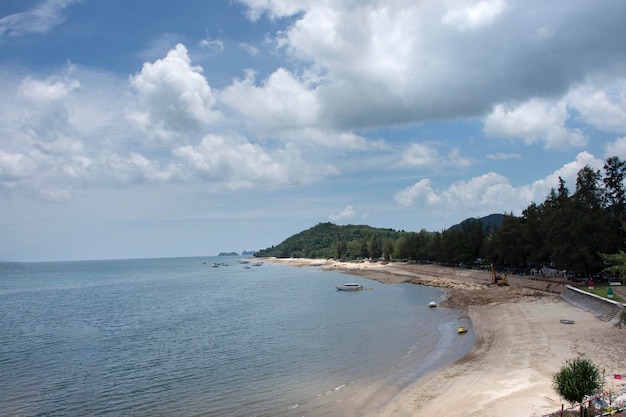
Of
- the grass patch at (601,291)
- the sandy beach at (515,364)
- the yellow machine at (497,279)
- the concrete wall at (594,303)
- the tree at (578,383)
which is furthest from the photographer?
the yellow machine at (497,279)

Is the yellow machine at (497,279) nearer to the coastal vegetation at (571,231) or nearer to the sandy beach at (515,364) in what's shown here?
the coastal vegetation at (571,231)

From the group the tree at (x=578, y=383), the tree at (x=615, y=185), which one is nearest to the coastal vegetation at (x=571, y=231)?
the tree at (x=615, y=185)

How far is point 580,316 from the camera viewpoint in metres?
43.2

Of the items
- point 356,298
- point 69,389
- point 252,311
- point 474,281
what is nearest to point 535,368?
point 69,389

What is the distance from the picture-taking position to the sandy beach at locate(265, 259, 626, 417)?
22453mm

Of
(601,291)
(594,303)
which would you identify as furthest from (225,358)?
(601,291)

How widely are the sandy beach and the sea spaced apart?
1.80 metres

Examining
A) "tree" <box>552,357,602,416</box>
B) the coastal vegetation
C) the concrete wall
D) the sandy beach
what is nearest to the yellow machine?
the coastal vegetation

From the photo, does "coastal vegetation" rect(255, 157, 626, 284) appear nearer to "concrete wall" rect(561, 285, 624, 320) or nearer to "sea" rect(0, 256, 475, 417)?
"concrete wall" rect(561, 285, 624, 320)

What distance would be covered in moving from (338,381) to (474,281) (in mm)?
70245

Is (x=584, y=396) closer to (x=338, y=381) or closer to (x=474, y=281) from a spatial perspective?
(x=338, y=381)

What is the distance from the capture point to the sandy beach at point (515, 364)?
22453 mm

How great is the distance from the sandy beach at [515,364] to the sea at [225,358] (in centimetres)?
180

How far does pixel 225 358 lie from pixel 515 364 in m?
22.4
